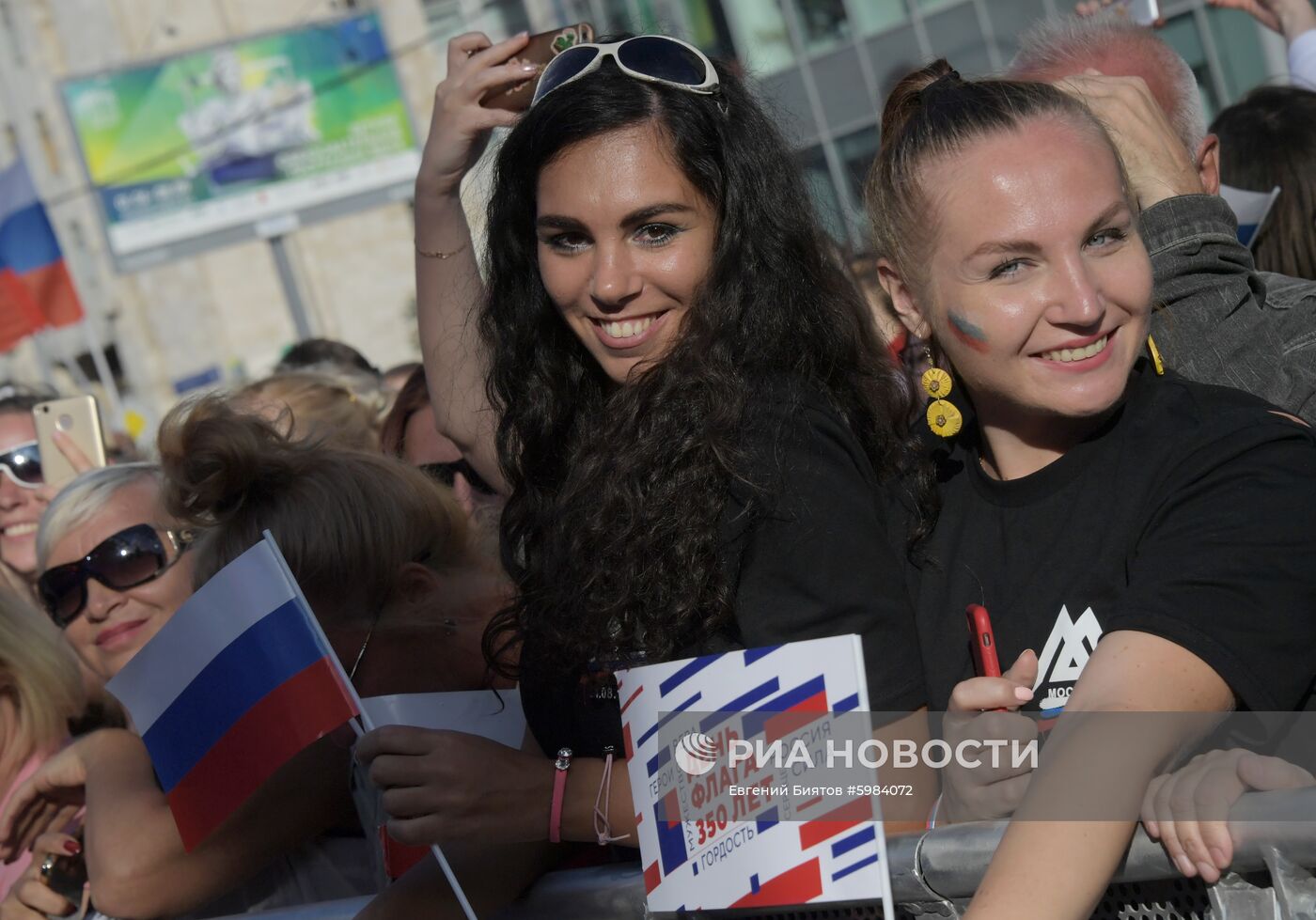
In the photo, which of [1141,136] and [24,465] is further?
[24,465]

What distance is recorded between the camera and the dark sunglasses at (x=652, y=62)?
7.97 feet

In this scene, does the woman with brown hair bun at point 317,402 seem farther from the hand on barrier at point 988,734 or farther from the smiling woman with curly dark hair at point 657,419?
the hand on barrier at point 988,734

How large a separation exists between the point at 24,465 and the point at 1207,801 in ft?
17.2

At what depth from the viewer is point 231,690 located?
2.60 metres

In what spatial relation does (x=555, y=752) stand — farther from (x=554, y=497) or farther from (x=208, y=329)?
(x=208, y=329)

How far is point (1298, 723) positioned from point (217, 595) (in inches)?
65.9

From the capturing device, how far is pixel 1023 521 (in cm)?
200

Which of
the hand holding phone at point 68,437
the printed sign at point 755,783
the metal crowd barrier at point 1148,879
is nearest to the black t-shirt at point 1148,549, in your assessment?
the metal crowd barrier at point 1148,879

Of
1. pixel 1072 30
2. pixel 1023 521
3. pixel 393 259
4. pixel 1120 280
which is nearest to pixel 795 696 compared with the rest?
pixel 1023 521

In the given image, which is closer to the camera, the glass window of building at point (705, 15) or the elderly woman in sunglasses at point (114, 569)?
the elderly woman in sunglasses at point (114, 569)

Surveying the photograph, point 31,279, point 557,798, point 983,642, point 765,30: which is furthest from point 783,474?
point 765,30

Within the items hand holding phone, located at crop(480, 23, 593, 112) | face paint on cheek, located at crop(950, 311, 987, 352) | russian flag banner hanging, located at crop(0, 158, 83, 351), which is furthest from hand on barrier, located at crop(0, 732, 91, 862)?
russian flag banner hanging, located at crop(0, 158, 83, 351)

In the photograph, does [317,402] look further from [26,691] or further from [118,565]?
[26,691]

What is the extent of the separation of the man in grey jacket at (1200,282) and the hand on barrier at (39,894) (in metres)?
2.53
